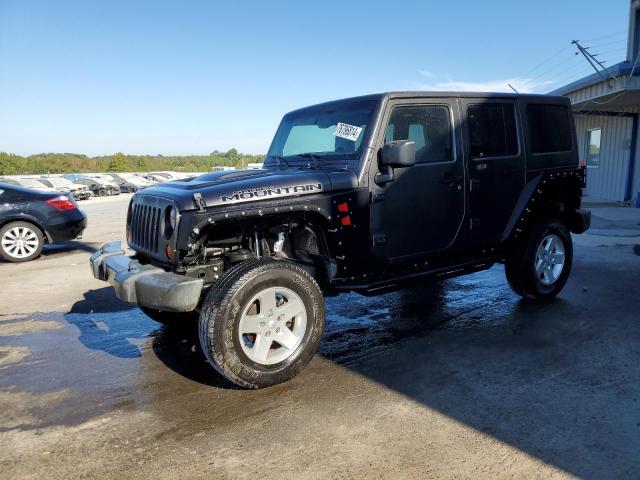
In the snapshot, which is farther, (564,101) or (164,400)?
(564,101)

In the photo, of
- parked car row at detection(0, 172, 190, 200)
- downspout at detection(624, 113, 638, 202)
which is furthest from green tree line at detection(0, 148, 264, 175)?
downspout at detection(624, 113, 638, 202)

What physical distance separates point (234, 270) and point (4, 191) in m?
7.20

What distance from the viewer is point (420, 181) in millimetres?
4285

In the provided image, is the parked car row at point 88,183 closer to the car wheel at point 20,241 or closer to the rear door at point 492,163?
the car wheel at point 20,241

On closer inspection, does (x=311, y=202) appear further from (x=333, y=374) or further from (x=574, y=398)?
(x=574, y=398)

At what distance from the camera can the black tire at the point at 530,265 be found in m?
5.12

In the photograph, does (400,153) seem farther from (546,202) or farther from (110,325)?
(110,325)

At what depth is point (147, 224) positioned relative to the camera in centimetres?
392

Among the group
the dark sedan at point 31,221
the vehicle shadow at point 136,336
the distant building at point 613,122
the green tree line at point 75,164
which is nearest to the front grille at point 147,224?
the vehicle shadow at point 136,336

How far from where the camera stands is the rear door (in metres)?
4.64

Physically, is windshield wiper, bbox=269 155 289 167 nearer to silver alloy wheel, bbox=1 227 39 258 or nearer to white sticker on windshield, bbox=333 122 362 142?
white sticker on windshield, bbox=333 122 362 142

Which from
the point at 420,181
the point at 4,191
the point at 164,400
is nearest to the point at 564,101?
the point at 420,181

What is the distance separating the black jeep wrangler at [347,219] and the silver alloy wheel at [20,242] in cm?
513

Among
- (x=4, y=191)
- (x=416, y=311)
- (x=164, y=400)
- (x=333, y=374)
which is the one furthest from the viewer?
(x=4, y=191)
